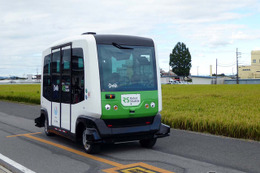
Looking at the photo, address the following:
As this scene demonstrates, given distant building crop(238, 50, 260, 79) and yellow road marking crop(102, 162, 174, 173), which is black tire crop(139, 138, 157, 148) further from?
distant building crop(238, 50, 260, 79)

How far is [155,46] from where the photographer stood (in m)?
7.81

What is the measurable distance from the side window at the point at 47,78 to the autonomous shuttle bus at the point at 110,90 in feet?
3.65

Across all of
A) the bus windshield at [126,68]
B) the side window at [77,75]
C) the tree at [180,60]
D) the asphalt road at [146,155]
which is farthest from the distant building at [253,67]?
the side window at [77,75]

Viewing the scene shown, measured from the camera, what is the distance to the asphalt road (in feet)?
19.6

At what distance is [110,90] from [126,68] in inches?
25.8

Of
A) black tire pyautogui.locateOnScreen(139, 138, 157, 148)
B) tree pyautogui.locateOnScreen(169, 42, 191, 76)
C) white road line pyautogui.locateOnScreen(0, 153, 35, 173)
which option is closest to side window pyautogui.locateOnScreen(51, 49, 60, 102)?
white road line pyautogui.locateOnScreen(0, 153, 35, 173)

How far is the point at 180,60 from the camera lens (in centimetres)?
11356

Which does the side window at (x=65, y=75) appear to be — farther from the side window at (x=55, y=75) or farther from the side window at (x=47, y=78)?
the side window at (x=47, y=78)

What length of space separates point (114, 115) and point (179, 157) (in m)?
1.60

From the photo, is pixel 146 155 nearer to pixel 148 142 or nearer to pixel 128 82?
pixel 148 142

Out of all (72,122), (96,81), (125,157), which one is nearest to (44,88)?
(72,122)

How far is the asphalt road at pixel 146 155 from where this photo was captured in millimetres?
5984

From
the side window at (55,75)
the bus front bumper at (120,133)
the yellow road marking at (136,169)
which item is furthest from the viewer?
the side window at (55,75)

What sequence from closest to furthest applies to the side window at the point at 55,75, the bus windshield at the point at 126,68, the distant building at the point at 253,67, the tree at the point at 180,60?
the bus windshield at the point at 126,68 < the side window at the point at 55,75 < the tree at the point at 180,60 < the distant building at the point at 253,67
